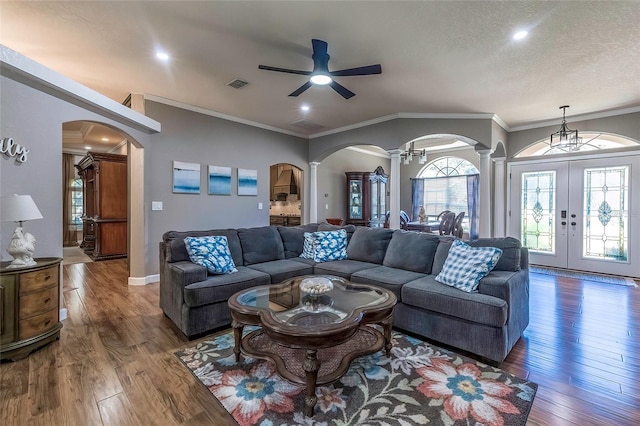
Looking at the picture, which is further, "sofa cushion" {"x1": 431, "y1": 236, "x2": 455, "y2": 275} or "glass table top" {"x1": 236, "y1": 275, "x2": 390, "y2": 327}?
"sofa cushion" {"x1": 431, "y1": 236, "x2": 455, "y2": 275}

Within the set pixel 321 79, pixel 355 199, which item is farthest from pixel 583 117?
pixel 321 79

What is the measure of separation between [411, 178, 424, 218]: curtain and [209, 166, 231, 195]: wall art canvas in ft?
19.1

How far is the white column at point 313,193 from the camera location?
271 inches

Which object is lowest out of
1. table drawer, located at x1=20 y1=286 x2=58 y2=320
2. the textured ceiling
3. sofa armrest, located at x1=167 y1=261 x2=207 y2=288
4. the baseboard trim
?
the baseboard trim

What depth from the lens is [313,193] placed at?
273 inches

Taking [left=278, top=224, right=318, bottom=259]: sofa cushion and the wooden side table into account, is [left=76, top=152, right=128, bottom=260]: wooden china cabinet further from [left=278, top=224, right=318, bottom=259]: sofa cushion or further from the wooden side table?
[left=278, top=224, right=318, bottom=259]: sofa cushion

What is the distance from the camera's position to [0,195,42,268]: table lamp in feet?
7.77

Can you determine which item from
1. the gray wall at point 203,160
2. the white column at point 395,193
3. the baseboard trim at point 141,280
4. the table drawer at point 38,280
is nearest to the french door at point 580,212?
the white column at point 395,193

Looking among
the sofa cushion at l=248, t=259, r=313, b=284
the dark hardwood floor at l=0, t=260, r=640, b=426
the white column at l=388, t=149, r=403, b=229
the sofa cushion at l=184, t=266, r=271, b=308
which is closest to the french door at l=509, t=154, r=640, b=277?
the dark hardwood floor at l=0, t=260, r=640, b=426

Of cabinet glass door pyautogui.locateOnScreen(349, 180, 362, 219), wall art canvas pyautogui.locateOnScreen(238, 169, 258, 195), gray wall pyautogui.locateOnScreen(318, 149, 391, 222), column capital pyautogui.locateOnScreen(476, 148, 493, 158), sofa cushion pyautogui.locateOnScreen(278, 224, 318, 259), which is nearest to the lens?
sofa cushion pyautogui.locateOnScreen(278, 224, 318, 259)

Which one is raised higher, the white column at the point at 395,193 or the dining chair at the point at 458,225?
the white column at the point at 395,193

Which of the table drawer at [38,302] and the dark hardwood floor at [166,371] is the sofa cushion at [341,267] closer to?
the dark hardwood floor at [166,371]

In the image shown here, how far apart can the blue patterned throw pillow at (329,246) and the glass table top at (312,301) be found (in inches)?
47.4

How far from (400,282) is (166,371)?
213 cm
